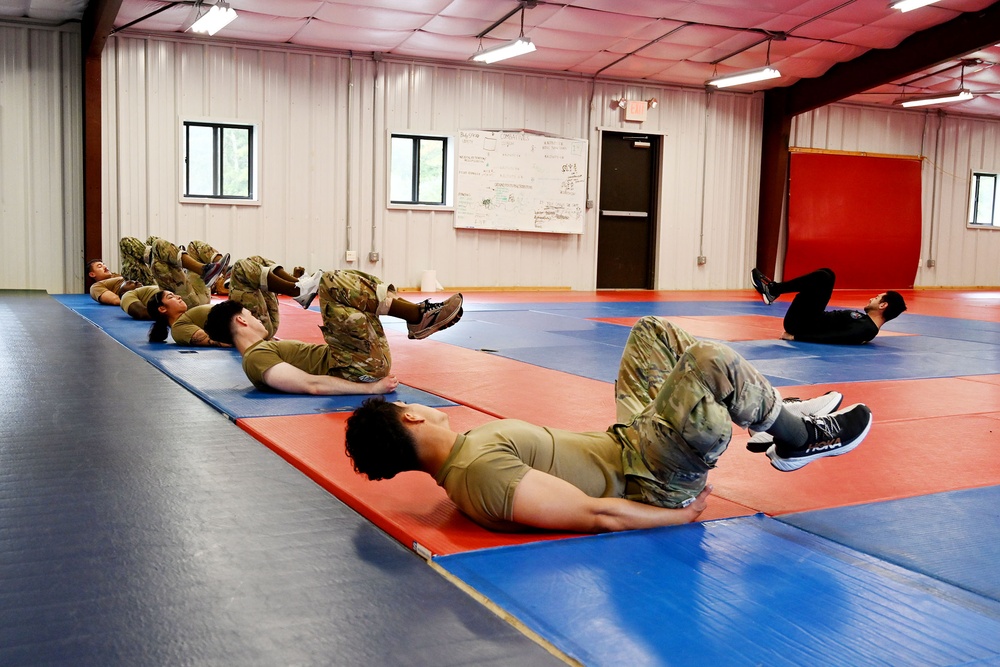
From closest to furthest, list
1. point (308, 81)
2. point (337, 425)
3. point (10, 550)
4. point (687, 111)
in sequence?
1. point (10, 550)
2. point (337, 425)
3. point (308, 81)
4. point (687, 111)

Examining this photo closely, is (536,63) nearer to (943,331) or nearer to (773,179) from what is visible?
(773,179)

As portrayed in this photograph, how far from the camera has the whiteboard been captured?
16.1 meters

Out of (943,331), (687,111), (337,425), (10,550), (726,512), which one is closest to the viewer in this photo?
(10,550)

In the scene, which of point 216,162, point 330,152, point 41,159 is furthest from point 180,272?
point 330,152

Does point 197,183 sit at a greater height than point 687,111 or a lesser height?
lesser

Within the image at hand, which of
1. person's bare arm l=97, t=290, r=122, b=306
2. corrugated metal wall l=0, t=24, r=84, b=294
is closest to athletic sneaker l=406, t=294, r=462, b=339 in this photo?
person's bare arm l=97, t=290, r=122, b=306

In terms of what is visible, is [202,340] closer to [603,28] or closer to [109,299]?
[109,299]

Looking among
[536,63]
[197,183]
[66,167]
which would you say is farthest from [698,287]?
[66,167]

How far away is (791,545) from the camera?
9.92 feet

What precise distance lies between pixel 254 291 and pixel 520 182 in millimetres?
9394

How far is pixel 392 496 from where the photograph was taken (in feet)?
11.4

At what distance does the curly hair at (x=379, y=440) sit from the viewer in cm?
290

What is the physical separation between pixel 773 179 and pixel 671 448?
54.5 ft

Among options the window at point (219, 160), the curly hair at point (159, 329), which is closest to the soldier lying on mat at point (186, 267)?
the curly hair at point (159, 329)
